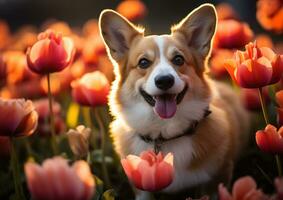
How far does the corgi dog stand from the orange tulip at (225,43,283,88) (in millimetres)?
539

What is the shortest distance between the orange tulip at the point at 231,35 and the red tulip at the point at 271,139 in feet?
5.63

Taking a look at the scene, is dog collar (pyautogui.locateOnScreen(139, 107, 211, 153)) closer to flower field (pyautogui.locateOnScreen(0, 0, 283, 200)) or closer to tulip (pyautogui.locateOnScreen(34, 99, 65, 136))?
flower field (pyautogui.locateOnScreen(0, 0, 283, 200))

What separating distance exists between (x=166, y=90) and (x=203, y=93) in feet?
1.37

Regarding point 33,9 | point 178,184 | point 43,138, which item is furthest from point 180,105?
point 33,9

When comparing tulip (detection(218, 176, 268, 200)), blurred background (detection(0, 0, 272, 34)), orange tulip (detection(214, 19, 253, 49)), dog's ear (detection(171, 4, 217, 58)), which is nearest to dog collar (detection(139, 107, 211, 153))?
dog's ear (detection(171, 4, 217, 58))

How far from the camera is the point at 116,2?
12211 mm

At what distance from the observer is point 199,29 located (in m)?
3.27

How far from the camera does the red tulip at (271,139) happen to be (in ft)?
7.02

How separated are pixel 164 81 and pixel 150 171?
2.95 feet

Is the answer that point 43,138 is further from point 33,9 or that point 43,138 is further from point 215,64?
point 33,9

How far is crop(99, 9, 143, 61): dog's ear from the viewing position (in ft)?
10.5

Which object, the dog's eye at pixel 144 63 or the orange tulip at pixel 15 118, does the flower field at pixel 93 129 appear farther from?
the dog's eye at pixel 144 63

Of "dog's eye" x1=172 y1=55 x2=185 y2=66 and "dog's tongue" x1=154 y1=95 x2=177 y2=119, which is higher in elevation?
"dog's eye" x1=172 y1=55 x2=185 y2=66

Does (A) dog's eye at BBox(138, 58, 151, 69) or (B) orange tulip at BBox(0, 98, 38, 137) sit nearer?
(B) orange tulip at BBox(0, 98, 38, 137)
